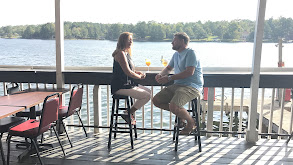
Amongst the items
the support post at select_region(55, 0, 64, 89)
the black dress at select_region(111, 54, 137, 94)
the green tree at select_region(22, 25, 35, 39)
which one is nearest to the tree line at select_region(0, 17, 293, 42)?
the green tree at select_region(22, 25, 35, 39)

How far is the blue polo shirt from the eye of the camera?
307 centimetres

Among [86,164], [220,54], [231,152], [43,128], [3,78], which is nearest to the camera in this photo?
[43,128]

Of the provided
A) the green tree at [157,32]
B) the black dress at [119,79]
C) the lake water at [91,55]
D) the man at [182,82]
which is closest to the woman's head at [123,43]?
the black dress at [119,79]

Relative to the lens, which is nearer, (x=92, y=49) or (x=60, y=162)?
(x=60, y=162)

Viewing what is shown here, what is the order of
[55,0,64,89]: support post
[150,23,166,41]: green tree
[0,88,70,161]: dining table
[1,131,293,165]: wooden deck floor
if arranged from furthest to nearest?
[150,23,166,41]: green tree, [55,0,64,89]: support post, [1,131,293,165]: wooden deck floor, [0,88,70,161]: dining table

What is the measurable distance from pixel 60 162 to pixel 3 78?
1.84m

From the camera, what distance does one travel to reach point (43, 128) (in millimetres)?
2691

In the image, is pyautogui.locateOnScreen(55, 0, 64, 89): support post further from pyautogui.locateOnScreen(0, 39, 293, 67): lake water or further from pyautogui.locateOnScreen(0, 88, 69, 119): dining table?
pyautogui.locateOnScreen(0, 39, 293, 67): lake water

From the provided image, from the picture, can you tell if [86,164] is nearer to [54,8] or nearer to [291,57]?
[54,8]

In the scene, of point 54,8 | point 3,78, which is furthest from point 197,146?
point 3,78

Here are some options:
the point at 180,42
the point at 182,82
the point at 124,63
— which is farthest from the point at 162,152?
the point at 180,42

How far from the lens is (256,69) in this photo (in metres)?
3.49

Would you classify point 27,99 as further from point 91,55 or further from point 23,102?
point 91,55

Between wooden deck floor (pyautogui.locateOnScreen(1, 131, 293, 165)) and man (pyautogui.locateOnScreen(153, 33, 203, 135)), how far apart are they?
1.25 feet
